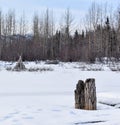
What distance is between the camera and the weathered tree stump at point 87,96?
25.5ft

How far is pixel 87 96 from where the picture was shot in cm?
781

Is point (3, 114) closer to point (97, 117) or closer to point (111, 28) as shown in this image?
point (97, 117)

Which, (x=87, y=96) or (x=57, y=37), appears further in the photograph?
(x=57, y=37)

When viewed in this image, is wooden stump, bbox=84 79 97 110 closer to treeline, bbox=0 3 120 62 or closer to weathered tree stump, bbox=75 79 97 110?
weathered tree stump, bbox=75 79 97 110

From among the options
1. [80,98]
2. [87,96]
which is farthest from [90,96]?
[80,98]

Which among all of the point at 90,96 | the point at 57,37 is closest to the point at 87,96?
the point at 90,96

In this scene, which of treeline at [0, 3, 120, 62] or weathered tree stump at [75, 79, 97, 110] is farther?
treeline at [0, 3, 120, 62]

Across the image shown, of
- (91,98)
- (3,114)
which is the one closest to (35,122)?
(3,114)

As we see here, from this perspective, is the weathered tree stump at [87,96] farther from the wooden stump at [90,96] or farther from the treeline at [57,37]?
the treeline at [57,37]

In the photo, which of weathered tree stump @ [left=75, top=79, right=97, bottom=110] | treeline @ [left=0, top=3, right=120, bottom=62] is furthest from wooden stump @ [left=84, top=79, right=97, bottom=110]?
treeline @ [left=0, top=3, right=120, bottom=62]

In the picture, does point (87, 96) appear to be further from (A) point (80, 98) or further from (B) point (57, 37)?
(B) point (57, 37)

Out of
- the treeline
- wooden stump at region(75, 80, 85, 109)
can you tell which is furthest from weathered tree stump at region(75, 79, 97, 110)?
the treeline

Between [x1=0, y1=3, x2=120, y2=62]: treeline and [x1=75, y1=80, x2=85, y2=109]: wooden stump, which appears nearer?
[x1=75, y1=80, x2=85, y2=109]: wooden stump

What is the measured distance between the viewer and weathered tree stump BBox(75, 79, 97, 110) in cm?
776
